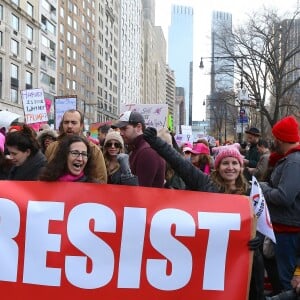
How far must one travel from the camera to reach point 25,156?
4559 millimetres

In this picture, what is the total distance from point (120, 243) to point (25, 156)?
149 centimetres

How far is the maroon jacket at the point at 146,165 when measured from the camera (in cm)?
448

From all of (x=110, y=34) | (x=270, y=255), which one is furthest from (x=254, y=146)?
(x=110, y=34)

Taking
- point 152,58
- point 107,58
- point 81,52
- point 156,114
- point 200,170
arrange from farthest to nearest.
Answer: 1. point 152,58
2. point 107,58
3. point 81,52
4. point 156,114
5. point 200,170

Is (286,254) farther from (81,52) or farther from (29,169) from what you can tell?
(81,52)

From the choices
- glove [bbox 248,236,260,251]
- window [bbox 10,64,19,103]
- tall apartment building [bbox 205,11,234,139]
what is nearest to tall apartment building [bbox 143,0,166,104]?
window [bbox 10,64,19,103]

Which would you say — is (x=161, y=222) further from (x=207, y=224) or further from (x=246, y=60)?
(x=246, y=60)

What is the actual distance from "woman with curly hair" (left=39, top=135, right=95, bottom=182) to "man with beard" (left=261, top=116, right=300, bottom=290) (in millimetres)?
1634

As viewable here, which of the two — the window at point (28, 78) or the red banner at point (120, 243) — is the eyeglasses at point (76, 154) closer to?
the red banner at point (120, 243)

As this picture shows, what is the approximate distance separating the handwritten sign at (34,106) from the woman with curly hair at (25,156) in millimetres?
8404

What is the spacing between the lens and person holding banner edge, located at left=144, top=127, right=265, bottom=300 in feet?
12.1

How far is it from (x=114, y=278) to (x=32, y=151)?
1627 mm

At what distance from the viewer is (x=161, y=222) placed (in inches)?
141

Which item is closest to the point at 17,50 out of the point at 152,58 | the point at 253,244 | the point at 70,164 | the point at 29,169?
the point at 29,169
